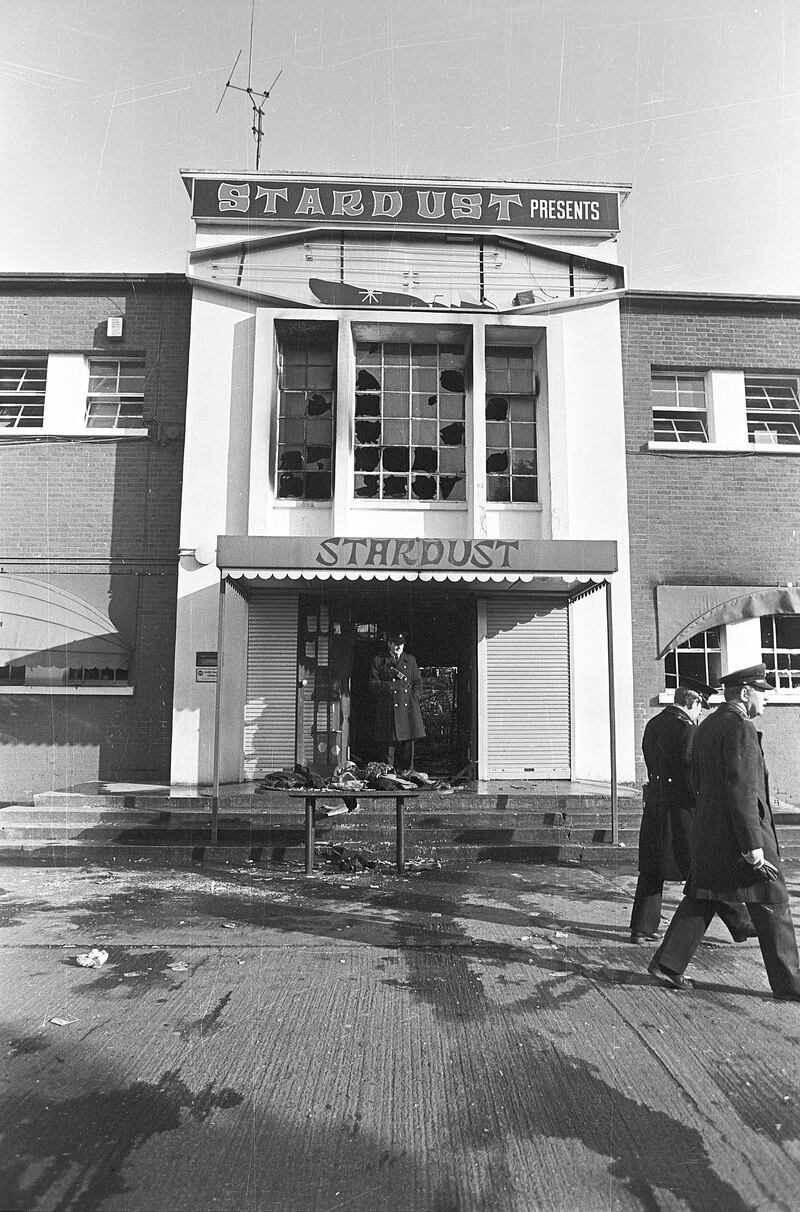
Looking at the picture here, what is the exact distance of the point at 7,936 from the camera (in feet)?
18.7

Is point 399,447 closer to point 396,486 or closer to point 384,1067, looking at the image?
point 396,486

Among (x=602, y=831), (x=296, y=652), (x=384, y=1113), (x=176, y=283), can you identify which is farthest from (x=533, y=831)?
(x=176, y=283)

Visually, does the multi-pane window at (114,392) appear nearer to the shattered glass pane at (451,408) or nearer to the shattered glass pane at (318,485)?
the shattered glass pane at (318,485)

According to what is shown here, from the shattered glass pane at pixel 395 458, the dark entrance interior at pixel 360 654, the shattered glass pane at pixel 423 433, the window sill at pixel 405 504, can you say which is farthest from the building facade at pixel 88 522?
the shattered glass pane at pixel 423 433

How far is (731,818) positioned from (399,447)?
8.39m

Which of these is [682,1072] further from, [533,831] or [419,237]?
[419,237]

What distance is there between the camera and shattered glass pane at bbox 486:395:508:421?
12.1 metres

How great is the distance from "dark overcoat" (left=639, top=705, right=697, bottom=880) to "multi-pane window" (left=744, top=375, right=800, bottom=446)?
8315 mm

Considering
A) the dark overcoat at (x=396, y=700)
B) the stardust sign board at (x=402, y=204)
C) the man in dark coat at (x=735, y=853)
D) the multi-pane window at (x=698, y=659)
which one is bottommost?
the man in dark coat at (x=735, y=853)

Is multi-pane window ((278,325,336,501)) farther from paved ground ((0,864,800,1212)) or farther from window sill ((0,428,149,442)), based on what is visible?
paved ground ((0,864,800,1212))

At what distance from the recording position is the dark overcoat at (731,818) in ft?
15.0

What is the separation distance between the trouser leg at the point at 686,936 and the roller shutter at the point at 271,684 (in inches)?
283

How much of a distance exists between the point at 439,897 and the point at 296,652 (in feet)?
17.2

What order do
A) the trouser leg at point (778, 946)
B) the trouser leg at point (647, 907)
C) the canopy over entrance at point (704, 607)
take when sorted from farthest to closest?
the canopy over entrance at point (704, 607), the trouser leg at point (647, 907), the trouser leg at point (778, 946)
